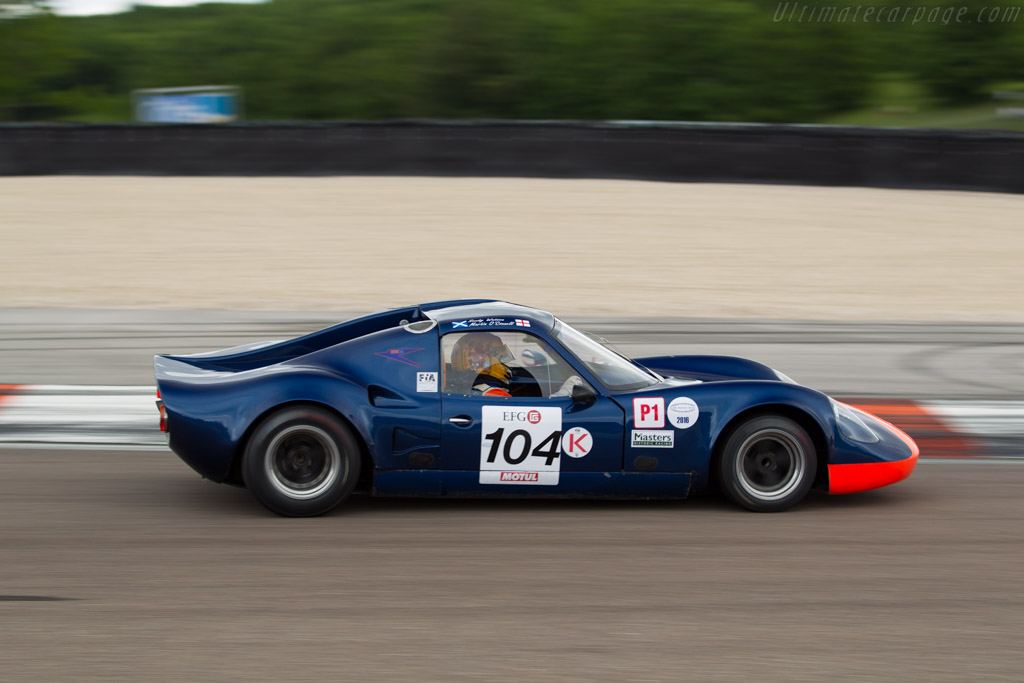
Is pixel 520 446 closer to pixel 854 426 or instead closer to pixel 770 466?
pixel 770 466

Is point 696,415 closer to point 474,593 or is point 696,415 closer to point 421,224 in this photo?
point 474,593

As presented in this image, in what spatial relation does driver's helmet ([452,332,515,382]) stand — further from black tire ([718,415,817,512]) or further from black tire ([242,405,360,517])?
black tire ([718,415,817,512])

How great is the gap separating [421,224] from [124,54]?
4833 centimetres

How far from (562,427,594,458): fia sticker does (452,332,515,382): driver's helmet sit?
16.3 inches

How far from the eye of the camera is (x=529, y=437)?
5328mm

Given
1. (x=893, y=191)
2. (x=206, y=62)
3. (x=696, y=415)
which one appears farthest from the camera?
(x=206, y=62)

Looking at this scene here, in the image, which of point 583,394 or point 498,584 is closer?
point 498,584

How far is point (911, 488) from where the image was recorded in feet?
20.2

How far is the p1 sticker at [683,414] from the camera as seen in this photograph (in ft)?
17.7

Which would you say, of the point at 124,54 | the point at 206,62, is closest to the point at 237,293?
the point at 206,62

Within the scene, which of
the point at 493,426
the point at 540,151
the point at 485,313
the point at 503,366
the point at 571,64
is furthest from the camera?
the point at 571,64

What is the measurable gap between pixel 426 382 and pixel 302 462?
70cm

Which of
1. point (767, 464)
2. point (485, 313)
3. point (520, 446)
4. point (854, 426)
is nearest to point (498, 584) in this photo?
point (520, 446)

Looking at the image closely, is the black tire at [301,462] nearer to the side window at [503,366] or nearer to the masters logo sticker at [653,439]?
the side window at [503,366]
